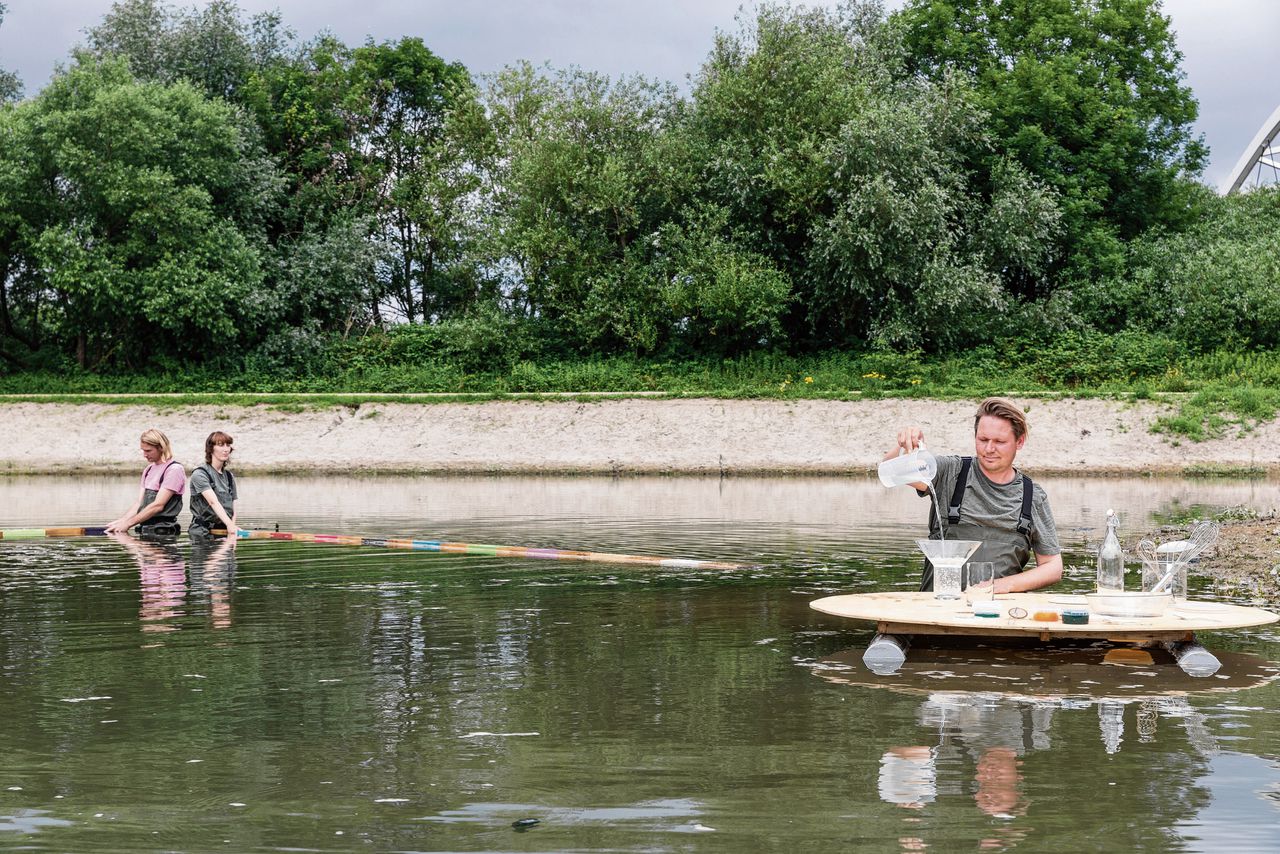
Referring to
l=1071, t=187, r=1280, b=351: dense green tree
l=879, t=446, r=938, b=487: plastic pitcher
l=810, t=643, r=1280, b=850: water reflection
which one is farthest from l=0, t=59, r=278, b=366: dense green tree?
l=810, t=643, r=1280, b=850: water reflection

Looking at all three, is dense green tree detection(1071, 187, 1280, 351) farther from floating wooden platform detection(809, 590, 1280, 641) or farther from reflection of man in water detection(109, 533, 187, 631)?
floating wooden platform detection(809, 590, 1280, 641)

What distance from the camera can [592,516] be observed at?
2562 cm

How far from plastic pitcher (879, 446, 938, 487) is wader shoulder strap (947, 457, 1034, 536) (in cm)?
54

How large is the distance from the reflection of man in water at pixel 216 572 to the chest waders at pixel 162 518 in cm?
67

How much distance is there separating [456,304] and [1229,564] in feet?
156

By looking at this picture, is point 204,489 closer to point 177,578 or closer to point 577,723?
point 177,578

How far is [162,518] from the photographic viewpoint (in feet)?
70.3

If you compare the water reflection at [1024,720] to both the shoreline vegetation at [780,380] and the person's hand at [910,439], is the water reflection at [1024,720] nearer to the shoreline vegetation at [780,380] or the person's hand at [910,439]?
the person's hand at [910,439]

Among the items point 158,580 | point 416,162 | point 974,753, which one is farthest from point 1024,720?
point 416,162

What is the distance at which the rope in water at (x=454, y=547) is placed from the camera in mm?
17827

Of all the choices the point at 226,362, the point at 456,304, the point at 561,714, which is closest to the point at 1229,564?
the point at 561,714

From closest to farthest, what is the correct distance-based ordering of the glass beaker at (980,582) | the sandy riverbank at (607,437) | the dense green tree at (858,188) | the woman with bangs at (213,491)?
the glass beaker at (980,582) < the woman with bangs at (213,491) < the sandy riverbank at (607,437) < the dense green tree at (858,188)

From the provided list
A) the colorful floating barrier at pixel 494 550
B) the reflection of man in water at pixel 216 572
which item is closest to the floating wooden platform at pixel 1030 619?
the reflection of man in water at pixel 216 572

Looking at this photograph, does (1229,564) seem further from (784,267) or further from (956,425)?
(784,267)
